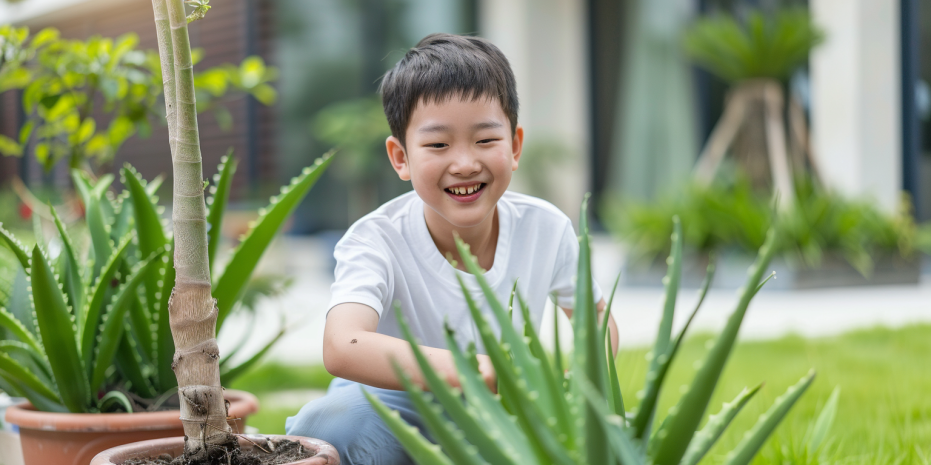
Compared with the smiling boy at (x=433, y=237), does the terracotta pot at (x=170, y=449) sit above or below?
below

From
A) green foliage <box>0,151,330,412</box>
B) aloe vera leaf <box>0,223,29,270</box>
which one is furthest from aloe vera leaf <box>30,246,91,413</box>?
aloe vera leaf <box>0,223,29,270</box>

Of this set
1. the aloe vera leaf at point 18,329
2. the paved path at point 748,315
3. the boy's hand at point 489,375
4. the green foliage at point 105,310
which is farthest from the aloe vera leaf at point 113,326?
the paved path at point 748,315

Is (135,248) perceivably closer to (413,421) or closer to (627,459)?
(413,421)

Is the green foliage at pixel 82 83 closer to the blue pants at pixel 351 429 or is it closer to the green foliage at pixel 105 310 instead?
the green foliage at pixel 105 310

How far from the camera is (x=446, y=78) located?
1.40 m

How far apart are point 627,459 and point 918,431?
157 cm

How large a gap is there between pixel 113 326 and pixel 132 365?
17cm

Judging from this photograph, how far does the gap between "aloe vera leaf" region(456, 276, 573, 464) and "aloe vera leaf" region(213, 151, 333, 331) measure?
0.75m

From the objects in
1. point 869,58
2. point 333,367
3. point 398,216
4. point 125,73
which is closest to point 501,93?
point 398,216

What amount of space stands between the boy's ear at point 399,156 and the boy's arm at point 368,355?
372mm

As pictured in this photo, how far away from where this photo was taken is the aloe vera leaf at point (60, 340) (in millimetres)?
1368

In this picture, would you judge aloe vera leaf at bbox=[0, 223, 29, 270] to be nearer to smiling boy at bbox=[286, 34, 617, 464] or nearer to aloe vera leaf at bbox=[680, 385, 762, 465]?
smiling boy at bbox=[286, 34, 617, 464]

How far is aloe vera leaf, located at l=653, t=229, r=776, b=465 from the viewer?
0.80 metres

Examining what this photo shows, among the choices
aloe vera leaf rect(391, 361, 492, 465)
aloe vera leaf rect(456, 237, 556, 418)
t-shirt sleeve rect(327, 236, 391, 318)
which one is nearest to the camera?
aloe vera leaf rect(391, 361, 492, 465)
